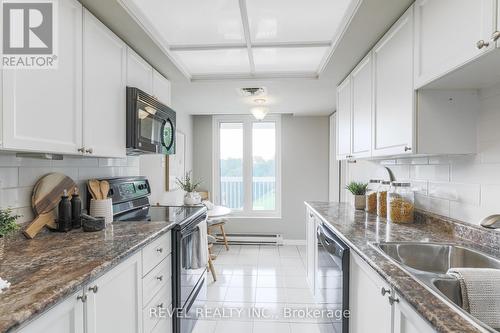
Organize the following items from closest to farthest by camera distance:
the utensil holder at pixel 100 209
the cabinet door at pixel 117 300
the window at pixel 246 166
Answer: the cabinet door at pixel 117 300 → the utensil holder at pixel 100 209 → the window at pixel 246 166

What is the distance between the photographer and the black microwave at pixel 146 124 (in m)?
1.89

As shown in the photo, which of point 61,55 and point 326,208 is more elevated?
point 61,55

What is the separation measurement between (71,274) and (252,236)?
147 inches

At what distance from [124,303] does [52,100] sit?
3.30 feet

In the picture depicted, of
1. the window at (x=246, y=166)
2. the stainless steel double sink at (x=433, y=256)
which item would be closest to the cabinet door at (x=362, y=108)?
the stainless steel double sink at (x=433, y=256)

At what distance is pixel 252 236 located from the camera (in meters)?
4.52

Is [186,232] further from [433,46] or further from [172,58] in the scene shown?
[433,46]

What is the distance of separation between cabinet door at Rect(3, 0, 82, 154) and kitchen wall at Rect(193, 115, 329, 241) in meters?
3.46

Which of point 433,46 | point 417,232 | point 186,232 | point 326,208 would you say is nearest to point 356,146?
point 326,208

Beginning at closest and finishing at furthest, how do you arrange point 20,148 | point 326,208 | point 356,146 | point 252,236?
1. point 20,148
2. point 356,146
3. point 326,208
4. point 252,236

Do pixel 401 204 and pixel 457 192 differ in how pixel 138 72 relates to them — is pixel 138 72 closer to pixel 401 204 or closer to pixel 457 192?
pixel 401 204

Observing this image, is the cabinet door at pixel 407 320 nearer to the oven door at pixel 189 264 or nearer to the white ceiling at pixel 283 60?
the oven door at pixel 189 264

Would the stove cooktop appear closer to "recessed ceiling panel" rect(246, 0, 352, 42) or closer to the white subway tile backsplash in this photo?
"recessed ceiling panel" rect(246, 0, 352, 42)

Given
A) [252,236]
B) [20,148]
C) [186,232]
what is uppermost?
[20,148]
